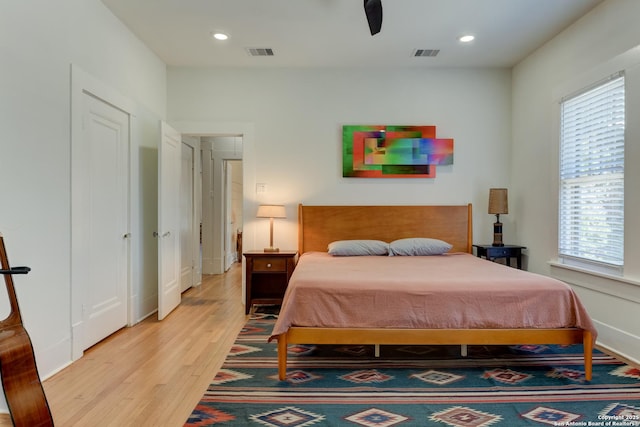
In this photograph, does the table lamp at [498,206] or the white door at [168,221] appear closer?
the white door at [168,221]

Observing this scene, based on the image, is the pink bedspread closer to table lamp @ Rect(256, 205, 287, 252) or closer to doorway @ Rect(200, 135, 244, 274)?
table lamp @ Rect(256, 205, 287, 252)

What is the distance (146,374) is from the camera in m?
2.53

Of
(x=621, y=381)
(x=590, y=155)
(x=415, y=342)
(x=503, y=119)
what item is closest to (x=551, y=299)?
(x=621, y=381)

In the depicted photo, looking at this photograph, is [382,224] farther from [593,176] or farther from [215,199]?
[215,199]

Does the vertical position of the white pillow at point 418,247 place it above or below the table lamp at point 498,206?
below

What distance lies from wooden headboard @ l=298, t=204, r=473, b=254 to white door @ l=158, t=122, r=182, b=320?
4.66 feet

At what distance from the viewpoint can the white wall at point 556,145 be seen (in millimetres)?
2766

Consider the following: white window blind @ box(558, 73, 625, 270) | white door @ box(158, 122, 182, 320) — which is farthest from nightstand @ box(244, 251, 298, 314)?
white window blind @ box(558, 73, 625, 270)

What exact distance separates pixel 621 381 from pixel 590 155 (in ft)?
6.02

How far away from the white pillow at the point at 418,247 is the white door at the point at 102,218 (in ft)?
8.84

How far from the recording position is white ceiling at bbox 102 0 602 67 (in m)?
3.11

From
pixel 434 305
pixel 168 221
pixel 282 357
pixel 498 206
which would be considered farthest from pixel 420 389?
pixel 168 221

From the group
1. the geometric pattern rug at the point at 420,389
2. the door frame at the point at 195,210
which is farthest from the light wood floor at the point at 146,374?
the door frame at the point at 195,210

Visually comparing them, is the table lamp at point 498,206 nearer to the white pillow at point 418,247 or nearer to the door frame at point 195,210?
the white pillow at point 418,247
